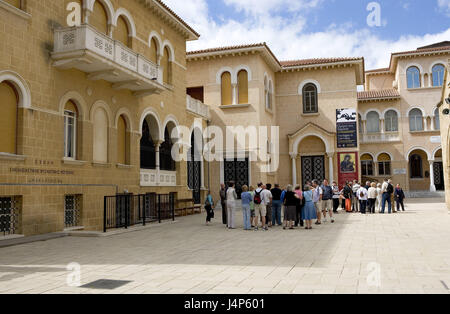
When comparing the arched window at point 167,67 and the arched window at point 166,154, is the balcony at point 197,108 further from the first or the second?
the arched window at point 166,154

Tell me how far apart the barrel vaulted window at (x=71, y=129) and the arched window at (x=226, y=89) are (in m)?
15.6

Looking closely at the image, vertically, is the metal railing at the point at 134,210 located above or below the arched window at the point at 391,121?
below

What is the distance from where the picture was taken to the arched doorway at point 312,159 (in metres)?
32.3

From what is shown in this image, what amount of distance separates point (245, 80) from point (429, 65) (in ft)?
64.0

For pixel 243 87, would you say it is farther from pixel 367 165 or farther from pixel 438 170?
pixel 438 170

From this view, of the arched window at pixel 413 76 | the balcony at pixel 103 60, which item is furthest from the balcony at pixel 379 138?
the balcony at pixel 103 60

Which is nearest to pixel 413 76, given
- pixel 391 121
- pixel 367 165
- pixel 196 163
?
pixel 391 121

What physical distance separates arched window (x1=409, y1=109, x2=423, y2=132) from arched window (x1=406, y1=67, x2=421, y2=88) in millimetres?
2427

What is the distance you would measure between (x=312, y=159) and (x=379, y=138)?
10889 mm

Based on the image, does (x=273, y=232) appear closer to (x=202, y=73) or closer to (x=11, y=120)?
(x=11, y=120)

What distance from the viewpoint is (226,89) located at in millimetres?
30016
